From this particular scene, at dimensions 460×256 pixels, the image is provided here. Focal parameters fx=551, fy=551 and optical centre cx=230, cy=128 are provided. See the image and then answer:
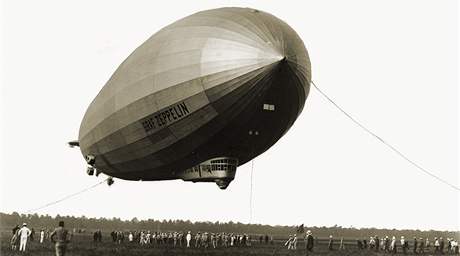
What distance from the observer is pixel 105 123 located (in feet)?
62.4

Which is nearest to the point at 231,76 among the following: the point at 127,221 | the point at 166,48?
the point at 166,48

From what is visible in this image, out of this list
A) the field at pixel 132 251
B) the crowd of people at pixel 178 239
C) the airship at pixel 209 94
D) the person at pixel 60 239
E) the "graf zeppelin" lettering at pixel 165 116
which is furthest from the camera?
the crowd of people at pixel 178 239

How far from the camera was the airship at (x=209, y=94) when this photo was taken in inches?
579

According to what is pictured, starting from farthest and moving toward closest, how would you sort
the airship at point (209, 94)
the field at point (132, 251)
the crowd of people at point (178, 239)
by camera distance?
1. the crowd of people at point (178, 239)
2. the field at point (132, 251)
3. the airship at point (209, 94)

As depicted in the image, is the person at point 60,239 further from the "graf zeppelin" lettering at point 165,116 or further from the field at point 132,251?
the field at point 132,251

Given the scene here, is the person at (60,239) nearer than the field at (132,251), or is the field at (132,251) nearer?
the person at (60,239)

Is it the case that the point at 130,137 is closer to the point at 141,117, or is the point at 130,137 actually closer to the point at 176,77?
the point at 141,117

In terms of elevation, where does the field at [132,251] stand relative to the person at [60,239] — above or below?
below

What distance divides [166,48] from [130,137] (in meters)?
3.36

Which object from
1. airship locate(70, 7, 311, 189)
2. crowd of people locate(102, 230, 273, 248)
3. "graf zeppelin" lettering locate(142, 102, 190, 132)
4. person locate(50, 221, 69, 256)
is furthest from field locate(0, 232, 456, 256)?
crowd of people locate(102, 230, 273, 248)

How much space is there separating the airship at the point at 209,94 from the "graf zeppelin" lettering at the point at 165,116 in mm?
29

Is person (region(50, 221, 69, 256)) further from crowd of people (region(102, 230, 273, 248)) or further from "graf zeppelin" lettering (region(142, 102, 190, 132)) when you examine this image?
crowd of people (region(102, 230, 273, 248))

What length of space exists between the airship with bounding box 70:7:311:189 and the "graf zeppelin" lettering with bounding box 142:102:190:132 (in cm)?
3

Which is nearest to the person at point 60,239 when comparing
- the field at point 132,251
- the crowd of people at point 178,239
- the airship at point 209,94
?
the airship at point 209,94
